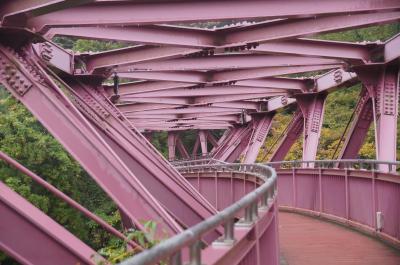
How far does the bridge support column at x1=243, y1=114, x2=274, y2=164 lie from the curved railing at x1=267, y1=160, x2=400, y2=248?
8.17 meters

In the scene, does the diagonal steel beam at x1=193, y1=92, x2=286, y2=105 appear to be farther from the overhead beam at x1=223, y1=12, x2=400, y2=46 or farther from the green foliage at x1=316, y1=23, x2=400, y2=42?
the green foliage at x1=316, y1=23, x2=400, y2=42

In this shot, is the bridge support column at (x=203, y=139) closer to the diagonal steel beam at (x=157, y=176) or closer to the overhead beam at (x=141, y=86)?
the overhead beam at (x=141, y=86)

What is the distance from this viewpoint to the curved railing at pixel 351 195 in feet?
39.2

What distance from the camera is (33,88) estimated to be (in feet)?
30.0

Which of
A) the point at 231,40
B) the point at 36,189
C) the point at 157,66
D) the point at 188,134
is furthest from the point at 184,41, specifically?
the point at 188,134

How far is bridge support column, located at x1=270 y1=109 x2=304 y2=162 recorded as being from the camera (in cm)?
2592

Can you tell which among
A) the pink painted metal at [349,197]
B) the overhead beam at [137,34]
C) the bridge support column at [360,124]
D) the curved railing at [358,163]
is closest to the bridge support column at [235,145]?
the curved railing at [358,163]

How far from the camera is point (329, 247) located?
11.8m

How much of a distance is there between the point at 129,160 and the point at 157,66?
214 inches

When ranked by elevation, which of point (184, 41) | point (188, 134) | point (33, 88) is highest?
point (184, 41)

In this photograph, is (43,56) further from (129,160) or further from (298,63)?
(298,63)

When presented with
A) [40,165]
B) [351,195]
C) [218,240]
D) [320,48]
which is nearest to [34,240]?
[218,240]

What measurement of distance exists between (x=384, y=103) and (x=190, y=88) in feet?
28.6

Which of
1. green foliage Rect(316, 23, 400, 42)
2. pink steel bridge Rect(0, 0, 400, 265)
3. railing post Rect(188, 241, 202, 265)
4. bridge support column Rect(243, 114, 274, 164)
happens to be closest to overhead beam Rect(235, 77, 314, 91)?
pink steel bridge Rect(0, 0, 400, 265)
